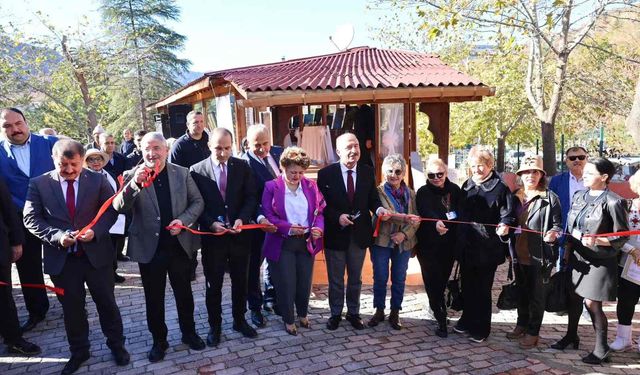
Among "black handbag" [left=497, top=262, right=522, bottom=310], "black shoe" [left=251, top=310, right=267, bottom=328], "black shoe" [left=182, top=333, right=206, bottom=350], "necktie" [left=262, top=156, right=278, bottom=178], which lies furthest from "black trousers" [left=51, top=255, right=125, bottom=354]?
"black handbag" [left=497, top=262, right=522, bottom=310]

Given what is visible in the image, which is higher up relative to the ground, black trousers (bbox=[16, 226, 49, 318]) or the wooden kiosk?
the wooden kiosk

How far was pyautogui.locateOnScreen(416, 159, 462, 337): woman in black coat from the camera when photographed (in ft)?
13.5

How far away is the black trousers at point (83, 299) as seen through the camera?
357cm

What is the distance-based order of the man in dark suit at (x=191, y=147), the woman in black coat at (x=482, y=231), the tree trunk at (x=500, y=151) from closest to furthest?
the woman in black coat at (x=482, y=231) → the man in dark suit at (x=191, y=147) → the tree trunk at (x=500, y=151)

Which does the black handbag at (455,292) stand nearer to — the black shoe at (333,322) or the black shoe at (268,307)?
the black shoe at (333,322)

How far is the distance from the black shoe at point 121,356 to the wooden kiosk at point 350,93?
2.61 m

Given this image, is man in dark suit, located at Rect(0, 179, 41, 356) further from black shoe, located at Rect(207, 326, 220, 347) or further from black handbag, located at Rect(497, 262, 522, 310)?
black handbag, located at Rect(497, 262, 522, 310)

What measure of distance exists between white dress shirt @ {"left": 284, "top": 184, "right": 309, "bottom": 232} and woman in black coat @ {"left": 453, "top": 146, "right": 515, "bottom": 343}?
1453 millimetres

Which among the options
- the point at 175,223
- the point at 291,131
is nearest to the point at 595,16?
the point at 291,131

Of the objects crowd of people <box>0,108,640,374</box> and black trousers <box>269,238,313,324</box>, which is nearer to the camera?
crowd of people <box>0,108,640,374</box>

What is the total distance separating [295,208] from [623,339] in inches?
123

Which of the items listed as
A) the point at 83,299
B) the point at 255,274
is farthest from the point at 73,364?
the point at 255,274

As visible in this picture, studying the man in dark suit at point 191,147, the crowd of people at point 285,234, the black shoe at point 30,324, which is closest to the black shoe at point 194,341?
the crowd of people at point 285,234

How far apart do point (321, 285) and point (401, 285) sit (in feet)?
5.40
